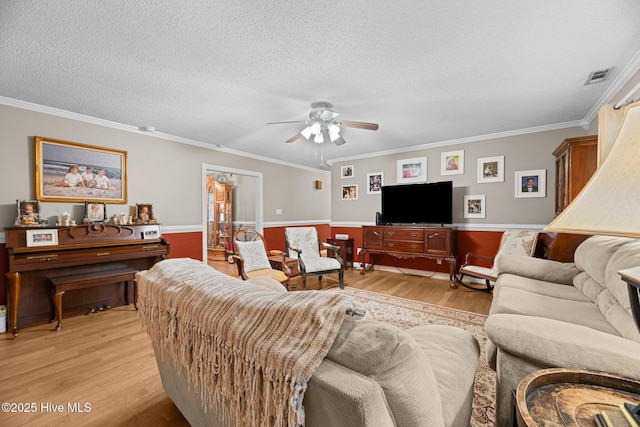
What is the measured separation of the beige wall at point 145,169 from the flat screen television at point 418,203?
7.37 ft

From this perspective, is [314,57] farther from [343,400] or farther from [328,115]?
[343,400]

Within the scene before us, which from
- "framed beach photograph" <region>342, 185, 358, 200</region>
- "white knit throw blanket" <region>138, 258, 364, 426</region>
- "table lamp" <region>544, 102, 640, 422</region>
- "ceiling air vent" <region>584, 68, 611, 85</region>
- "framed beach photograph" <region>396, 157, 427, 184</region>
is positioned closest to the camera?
"table lamp" <region>544, 102, 640, 422</region>

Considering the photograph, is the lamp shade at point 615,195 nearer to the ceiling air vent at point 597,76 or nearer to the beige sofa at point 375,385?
the beige sofa at point 375,385

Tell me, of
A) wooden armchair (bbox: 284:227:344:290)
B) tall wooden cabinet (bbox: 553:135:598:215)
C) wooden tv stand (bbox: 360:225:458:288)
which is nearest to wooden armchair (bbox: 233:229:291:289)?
wooden armchair (bbox: 284:227:344:290)

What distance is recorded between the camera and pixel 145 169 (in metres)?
3.67

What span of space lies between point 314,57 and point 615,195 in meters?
1.97

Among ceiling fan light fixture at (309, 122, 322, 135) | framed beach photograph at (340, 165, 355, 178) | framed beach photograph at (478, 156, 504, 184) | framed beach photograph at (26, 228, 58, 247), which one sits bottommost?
framed beach photograph at (26, 228, 58, 247)

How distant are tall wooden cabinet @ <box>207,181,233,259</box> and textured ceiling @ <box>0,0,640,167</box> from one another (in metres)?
3.46

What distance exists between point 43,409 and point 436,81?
3.68 metres

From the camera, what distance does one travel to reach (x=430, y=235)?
413 centimetres

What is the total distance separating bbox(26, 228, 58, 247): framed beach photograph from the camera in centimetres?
255

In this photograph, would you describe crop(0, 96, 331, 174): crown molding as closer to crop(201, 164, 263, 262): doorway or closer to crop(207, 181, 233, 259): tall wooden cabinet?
crop(201, 164, 263, 262): doorway

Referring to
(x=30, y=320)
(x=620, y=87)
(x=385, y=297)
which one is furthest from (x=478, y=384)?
(x=30, y=320)

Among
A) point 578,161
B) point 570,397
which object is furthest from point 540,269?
point 570,397
